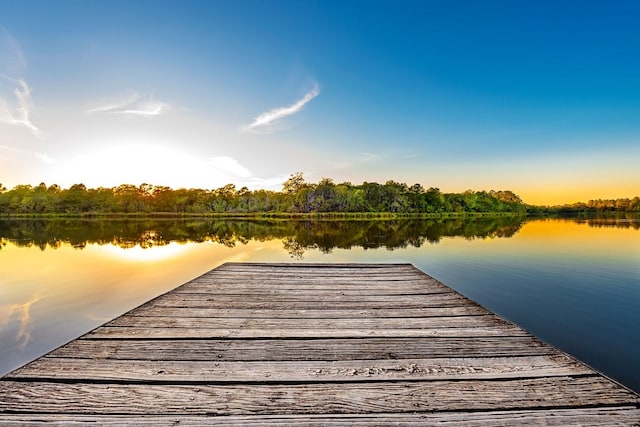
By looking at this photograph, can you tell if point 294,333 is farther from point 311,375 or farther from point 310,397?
point 310,397

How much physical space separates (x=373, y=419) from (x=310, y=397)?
37cm

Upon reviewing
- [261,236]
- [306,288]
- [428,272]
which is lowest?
[428,272]

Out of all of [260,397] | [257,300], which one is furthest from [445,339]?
[257,300]

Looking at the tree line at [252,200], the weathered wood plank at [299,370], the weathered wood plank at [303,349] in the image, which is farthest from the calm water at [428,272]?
the tree line at [252,200]

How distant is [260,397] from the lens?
1791 millimetres

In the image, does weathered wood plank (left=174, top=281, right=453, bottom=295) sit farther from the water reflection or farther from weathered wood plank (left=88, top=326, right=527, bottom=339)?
the water reflection

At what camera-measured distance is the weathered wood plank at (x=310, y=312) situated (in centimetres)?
323

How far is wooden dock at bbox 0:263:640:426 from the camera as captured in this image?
1.64m

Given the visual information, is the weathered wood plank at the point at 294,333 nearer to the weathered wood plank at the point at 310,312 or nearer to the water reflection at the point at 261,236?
the weathered wood plank at the point at 310,312

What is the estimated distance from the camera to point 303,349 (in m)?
2.40

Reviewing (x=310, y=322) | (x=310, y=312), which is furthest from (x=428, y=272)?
(x=310, y=322)

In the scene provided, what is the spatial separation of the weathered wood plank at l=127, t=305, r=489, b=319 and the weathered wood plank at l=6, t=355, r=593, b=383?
39.6 inches

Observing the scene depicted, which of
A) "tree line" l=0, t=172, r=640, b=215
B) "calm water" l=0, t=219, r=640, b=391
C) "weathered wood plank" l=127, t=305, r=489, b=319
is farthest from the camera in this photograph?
"tree line" l=0, t=172, r=640, b=215

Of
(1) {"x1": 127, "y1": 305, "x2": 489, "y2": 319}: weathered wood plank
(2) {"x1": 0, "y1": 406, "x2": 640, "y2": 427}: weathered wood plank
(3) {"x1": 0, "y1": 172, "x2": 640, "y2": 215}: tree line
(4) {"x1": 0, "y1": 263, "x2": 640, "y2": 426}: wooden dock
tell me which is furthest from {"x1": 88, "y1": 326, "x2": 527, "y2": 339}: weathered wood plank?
(3) {"x1": 0, "y1": 172, "x2": 640, "y2": 215}: tree line
